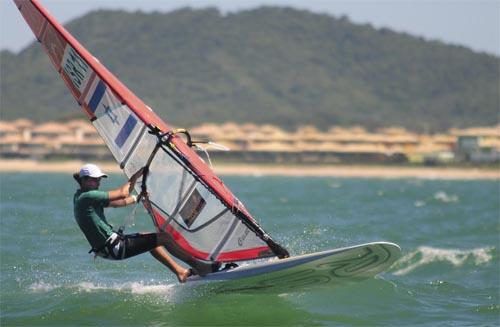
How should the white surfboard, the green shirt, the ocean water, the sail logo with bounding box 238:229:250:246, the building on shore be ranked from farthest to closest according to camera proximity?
the building on shore < the ocean water < the sail logo with bounding box 238:229:250:246 < the white surfboard < the green shirt

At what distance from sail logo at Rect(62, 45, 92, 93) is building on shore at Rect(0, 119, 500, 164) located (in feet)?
245

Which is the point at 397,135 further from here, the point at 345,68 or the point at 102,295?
the point at 102,295

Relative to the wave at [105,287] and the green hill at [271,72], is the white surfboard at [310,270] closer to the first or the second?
the wave at [105,287]

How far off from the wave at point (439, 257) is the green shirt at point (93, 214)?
5831 mm

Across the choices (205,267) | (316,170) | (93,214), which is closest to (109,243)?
(93,214)

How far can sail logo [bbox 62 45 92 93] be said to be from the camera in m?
9.89

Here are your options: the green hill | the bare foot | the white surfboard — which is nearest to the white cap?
the bare foot

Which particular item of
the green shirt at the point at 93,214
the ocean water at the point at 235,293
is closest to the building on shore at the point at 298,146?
the ocean water at the point at 235,293

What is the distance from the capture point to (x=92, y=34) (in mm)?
178375

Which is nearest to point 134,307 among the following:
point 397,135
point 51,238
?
point 51,238

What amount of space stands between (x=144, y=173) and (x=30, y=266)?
3.98m

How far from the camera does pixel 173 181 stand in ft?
31.5

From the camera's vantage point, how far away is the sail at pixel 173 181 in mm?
9500

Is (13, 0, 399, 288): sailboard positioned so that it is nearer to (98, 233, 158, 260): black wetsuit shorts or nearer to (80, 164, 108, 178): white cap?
(98, 233, 158, 260): black wetsuit shorts
